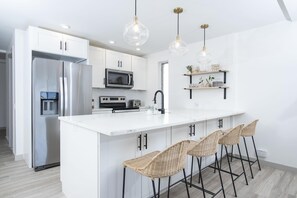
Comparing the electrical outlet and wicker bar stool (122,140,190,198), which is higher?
wicker bar stool (122,140,190,198)

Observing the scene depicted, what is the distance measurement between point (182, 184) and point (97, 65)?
306 centimetres

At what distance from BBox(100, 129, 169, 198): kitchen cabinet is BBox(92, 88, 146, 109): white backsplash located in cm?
287

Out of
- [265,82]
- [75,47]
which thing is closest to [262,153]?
[265,82]

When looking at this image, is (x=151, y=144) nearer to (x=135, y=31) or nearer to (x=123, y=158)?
→ (x=123, y=158)

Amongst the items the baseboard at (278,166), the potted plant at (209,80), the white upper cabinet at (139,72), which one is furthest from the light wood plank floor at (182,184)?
the white upper cabinet at (139,72)

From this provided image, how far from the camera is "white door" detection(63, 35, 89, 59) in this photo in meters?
3.30

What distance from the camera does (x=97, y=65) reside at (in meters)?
4.11

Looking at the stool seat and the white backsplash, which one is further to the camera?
the white backsplash

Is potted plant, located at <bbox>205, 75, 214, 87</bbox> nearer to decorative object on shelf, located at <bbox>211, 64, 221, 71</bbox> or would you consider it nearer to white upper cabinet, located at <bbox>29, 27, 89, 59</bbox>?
decorative object on shelf, located at <bbox>211, 64, 221, 71</bbox>

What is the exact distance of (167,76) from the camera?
489 cm

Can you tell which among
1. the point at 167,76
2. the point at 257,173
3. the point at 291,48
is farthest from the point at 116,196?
the point at 167,76

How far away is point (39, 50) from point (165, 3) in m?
2.22

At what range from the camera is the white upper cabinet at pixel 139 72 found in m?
4.89

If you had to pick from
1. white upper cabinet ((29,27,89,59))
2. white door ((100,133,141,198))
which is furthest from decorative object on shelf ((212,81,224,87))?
white upper cabinet ((29,27,89,59))
